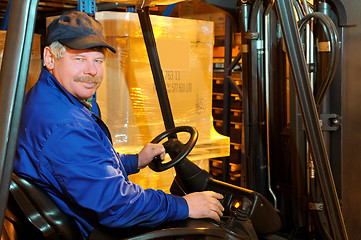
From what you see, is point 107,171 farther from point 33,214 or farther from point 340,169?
point 340,169

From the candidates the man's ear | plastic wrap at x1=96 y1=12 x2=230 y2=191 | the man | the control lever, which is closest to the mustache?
the man

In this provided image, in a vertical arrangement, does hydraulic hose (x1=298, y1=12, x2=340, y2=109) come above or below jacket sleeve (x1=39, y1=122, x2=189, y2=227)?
above

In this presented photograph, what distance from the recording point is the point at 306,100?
2260mm

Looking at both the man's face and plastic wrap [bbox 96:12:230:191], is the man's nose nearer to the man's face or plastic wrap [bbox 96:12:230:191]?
the man's face

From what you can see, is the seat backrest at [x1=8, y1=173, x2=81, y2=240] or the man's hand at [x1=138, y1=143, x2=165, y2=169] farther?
the man's hand at [x1=138, y1=143, x2=165, y2=169]

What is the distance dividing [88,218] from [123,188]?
255mm

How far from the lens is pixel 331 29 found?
3.05 metres

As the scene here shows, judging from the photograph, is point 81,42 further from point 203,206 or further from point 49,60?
point 203,206

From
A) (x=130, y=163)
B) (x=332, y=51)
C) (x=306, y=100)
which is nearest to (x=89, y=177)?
(x=130, y=163)

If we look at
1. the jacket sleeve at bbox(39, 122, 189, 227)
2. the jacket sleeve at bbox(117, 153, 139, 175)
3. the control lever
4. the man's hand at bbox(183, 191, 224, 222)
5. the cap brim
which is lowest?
the control lever

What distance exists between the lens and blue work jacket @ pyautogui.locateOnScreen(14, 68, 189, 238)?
74.9 inches

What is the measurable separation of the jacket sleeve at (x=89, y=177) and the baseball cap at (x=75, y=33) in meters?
0.39

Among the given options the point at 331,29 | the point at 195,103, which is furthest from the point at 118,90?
the point at 331,29

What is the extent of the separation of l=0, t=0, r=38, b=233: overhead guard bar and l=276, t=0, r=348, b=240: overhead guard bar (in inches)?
49.6
